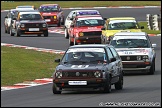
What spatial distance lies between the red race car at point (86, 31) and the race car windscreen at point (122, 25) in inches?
91.1

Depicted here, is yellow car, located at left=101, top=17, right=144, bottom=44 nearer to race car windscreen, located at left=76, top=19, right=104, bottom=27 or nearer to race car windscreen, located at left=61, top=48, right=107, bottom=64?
race car windscreen, located at left=76, top=19, right=104, bottom=27

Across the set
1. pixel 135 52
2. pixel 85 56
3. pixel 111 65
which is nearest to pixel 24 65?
pixel 135 52

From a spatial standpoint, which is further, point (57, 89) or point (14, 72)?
point (14, 72)

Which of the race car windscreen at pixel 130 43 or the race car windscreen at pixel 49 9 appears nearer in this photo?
the race car windscreen at pixel 130 43

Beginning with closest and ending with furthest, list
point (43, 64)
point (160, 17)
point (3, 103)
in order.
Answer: point (3, 103)
point (43, 64)
point (160, 17)

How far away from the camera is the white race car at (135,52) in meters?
26.0

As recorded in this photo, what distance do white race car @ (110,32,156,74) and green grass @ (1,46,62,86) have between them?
8.05 ft

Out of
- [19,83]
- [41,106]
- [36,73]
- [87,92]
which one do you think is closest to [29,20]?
[36,73]

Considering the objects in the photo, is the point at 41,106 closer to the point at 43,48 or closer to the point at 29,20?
the point at 43,48

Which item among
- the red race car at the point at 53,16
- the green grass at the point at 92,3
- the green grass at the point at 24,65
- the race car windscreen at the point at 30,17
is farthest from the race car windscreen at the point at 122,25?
the green grass at the point at 92,3

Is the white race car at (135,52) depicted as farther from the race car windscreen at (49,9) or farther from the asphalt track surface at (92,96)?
the race car windscreen at (49,9)

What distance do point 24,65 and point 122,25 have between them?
8.09m

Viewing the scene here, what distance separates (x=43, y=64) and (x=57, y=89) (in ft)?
34.2

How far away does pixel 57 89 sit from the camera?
19766mm
